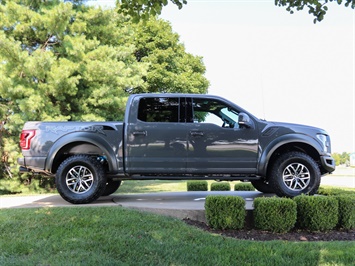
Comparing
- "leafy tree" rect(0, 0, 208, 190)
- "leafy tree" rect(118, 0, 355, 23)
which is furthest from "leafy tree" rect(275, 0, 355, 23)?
"leafy tree" rect(0, 0, 208, 190)

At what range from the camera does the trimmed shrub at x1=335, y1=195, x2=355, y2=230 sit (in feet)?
18.1

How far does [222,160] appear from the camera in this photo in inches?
241

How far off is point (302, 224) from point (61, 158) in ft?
14.1

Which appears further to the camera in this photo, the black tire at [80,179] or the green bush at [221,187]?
the green bush at [221,187]

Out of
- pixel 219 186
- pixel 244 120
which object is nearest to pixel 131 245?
pixel 244 120

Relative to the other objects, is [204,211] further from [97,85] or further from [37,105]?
[97,85]

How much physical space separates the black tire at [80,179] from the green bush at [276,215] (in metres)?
2.73

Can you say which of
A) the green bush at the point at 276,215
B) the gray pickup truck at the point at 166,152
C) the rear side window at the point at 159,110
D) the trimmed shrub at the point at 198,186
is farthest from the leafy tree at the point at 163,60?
the green bush at the point at 276,215

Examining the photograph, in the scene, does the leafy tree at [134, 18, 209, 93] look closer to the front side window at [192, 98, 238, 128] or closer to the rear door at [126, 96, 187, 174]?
the front side window at [192, 98, 238, 128]

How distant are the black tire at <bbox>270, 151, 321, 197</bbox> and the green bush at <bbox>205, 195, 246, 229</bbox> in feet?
3.84

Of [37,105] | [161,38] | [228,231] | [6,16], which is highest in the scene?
[161,38]

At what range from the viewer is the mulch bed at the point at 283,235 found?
16.6 ft

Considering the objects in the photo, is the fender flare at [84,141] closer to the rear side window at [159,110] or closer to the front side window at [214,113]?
the rear side window at [159,110]

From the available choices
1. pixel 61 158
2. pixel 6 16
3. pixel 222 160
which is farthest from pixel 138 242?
pixel 6 16
